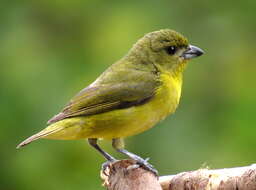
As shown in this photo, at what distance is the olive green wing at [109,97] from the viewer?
707 centimetres

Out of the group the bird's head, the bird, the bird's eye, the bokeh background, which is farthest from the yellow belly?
the bird's eye

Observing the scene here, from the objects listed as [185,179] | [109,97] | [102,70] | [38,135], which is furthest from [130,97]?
[185,179]

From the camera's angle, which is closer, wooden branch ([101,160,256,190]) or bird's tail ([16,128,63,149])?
wooden branch ([101,160,256,190])

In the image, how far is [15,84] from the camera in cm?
744

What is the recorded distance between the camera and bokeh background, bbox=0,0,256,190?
7375 millimetres

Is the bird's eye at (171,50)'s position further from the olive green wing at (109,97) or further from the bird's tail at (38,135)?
the bird's tail at (38,135)

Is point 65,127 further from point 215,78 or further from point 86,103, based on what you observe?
point 215,78

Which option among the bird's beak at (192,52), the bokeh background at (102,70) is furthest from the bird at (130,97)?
the bokeh background at (102,70)

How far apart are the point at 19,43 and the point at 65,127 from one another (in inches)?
50.8

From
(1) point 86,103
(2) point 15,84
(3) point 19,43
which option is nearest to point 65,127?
(1) point 86,103

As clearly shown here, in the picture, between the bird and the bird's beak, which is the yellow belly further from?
the bird's beak

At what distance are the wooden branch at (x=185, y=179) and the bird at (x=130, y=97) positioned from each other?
0.44 meters

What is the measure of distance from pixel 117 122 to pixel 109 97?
0.29 m

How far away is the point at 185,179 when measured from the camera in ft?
19.3
